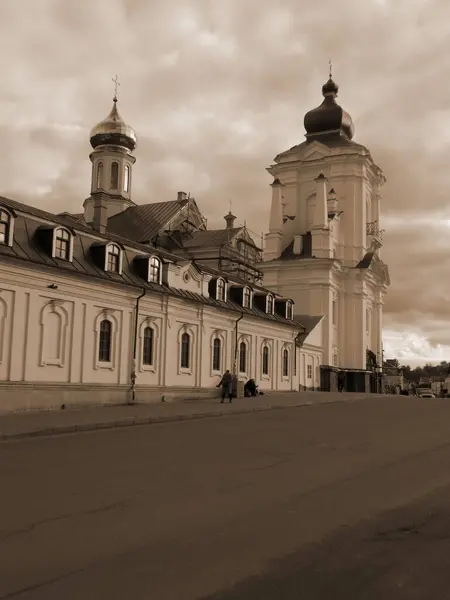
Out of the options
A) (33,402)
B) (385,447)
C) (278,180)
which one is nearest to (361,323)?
(278,180)

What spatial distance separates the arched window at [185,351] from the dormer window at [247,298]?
618 centimetres

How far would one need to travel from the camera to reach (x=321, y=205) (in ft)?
196

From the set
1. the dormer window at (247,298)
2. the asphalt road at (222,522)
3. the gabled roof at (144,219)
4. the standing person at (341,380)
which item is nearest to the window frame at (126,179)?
the gabled roof at (144,219)

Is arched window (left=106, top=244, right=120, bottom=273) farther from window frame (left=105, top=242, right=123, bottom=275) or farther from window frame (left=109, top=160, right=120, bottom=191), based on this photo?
window frame (left=109, top=160, right=120, bottom=191)

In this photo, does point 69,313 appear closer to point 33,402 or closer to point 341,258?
point 33,402

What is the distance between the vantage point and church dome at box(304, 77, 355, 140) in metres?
65.2

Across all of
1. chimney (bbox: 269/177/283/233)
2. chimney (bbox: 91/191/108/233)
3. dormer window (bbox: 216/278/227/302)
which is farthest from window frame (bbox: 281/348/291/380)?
chimney (bbox: 269/177/283/233)

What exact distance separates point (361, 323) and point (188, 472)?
5246 centimetres

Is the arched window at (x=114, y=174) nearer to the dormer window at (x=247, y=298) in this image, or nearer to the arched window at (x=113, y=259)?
the dormer window at (x=247, y=298)

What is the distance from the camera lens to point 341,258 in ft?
206

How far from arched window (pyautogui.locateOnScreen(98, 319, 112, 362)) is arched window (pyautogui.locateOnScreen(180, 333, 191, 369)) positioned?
5051 mm

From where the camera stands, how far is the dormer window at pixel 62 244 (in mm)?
23922

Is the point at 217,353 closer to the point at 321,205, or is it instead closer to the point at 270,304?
the point at 270,304

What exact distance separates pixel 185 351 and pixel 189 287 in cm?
298
